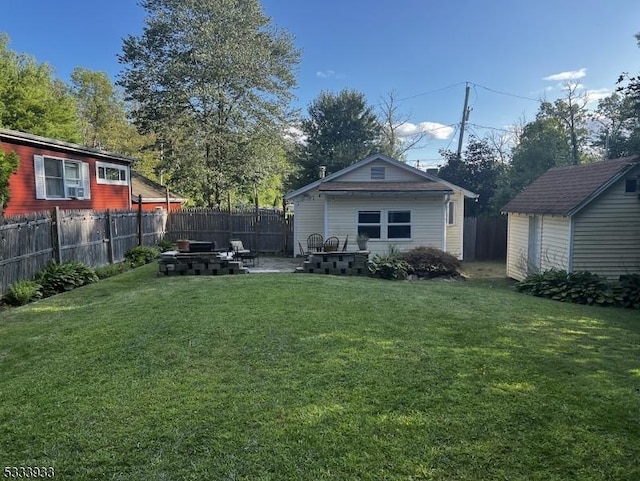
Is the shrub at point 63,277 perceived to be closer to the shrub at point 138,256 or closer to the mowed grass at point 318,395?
the mowed grass at point 318,395

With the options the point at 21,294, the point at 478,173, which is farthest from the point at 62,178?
the point at 478,173

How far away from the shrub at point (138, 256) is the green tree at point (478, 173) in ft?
56.1

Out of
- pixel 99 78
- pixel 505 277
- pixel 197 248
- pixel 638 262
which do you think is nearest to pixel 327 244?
pixel 197 248

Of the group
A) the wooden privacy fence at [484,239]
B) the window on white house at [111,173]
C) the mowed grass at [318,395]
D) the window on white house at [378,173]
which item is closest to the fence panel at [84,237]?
the window on white house at [111,173]

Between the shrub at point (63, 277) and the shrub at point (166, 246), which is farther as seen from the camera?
the shrub at point (166, 246)

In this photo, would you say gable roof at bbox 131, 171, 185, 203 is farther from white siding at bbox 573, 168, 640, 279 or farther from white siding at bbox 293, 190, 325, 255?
white siding at bbox 573, 168, 640, 279

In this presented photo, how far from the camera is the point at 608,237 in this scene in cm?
1167

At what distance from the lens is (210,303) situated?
A: 22.8ft

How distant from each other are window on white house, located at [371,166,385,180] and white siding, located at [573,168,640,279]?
7187 mm

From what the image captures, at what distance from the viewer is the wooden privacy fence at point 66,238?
27.8 feet

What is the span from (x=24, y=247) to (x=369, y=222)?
10875 mm

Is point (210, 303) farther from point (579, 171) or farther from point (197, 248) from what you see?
point (579, 171)

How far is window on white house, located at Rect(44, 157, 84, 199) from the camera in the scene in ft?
45.2

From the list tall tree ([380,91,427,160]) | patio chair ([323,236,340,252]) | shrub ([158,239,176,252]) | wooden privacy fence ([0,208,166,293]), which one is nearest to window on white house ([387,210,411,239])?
patio chair ([323,236,340,252])
